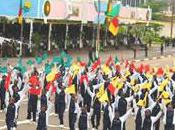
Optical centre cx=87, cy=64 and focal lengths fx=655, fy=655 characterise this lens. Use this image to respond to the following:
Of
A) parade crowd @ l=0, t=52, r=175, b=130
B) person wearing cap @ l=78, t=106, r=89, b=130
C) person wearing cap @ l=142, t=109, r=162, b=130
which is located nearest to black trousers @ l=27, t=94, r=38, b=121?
parade crowd @ l=0, t=52, r=175, b=130

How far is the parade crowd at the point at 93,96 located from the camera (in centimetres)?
2023

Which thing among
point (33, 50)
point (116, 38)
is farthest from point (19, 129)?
point (116, 38)

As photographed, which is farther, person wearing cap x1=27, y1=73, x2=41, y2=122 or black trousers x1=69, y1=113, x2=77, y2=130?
person wearing cap x1=27, y1=73, x2=41, y2=122

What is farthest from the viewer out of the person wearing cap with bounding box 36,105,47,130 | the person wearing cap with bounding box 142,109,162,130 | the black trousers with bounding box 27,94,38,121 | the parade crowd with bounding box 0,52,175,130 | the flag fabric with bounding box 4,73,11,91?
the flag fabric with bounding box 4,73,11,91

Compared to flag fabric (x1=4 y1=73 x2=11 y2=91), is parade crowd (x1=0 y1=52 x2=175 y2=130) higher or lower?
lower

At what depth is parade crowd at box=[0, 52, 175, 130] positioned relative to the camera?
20234 mm

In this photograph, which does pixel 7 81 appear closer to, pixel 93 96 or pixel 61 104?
pixel 61 104

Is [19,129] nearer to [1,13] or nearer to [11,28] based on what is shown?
[1,13]

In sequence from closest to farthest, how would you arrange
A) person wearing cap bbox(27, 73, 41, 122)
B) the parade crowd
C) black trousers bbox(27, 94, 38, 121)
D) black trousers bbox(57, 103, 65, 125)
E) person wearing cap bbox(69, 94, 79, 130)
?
the parade crowd < person wearing cap bbox(69, 94, 79, 130) < person wearing cap bbox(27, 73, 41, 122) < black trousers bbox(57, 103, 65, 125) < black trousers bbox(27, 94, 38, 121)

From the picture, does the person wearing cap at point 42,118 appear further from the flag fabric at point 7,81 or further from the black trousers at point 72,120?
the flag fabric at point 7,81

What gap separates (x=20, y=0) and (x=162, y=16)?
69.9 meters

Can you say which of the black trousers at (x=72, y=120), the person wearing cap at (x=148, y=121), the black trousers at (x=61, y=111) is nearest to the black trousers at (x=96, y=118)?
the black trousers at (x=61, y=111)

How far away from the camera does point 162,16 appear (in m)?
110

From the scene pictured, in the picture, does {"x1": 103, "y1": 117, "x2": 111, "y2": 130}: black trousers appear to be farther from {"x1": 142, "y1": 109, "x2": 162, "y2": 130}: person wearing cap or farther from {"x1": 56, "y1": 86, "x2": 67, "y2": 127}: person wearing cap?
{"x1": 56, "y1": 86, "x2": 67, "y2": 127}: person wearing cap
